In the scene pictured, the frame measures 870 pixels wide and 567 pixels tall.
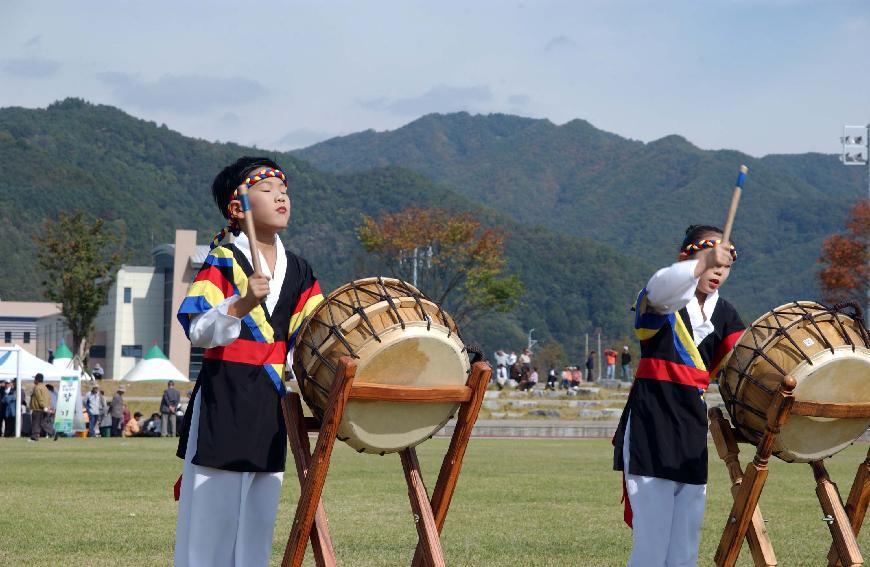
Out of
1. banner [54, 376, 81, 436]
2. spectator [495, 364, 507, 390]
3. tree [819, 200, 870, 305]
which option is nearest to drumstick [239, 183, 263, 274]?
banner [54, 376, 81, 436]

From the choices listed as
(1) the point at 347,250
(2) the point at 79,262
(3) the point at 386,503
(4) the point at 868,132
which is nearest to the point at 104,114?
(1) the point at 347,250

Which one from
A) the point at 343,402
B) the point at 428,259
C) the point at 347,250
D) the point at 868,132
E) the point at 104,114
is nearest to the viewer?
the point at 343,402

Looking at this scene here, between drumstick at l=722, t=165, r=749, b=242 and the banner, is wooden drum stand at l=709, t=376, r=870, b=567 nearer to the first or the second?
drumstick at l=722, t=165, r=749, b=242

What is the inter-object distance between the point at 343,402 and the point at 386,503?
891 cm

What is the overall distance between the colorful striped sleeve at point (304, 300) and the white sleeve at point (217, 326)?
1.36 feet

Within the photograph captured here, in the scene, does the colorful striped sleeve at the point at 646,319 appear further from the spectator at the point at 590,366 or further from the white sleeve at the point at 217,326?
the spectator at the point at 590,366

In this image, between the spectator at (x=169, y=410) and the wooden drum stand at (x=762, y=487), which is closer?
the wooden drum stand at (x=762, y=487)

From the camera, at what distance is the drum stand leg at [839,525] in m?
6.40

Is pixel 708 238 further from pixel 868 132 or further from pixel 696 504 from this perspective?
pixel 868 132

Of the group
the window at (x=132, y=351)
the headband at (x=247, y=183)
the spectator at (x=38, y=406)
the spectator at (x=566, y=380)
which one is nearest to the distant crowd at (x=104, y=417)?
the spectator at (x=38, y=406)

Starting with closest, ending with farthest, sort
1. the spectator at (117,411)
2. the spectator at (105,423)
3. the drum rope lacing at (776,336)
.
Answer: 1. the drum rope lacing at (776,336)
2. the spectator at (117,411)
3. the spectator at (105,423)

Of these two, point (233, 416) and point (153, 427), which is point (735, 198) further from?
point (153, 427)

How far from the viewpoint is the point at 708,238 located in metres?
6.65

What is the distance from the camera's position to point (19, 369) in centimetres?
3116
